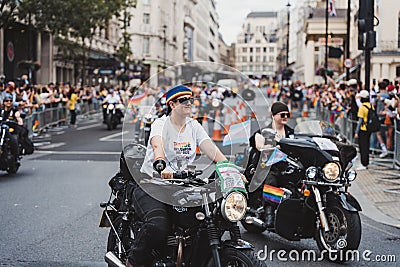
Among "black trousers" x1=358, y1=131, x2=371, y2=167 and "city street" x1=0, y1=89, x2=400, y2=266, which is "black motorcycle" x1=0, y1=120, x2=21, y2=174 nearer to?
"city street" x1=0, y1=89, x2=400, y2=266

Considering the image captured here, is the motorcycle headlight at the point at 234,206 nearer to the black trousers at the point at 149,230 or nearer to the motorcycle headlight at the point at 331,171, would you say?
the black trousers at the point at 149,230

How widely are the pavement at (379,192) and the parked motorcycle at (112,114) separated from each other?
1525 centimetres

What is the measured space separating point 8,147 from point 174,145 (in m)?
9.02

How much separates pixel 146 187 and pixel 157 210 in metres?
0.20

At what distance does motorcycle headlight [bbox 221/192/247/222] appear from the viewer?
4594 millimetres

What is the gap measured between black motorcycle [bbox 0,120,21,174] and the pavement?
6.23 meters

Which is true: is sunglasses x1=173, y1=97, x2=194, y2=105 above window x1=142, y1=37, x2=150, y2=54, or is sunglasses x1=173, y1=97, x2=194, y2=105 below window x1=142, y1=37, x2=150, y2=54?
below

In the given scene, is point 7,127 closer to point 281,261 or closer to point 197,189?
point 281,261

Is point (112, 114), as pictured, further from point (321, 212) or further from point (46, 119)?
point (321, 212)

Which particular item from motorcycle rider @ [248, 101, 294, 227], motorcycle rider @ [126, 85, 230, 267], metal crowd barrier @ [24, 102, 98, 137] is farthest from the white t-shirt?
metal crowd barrier @ [24, 102, 98, 137]

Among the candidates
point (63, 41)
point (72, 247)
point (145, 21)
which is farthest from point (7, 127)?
point (145, 21)

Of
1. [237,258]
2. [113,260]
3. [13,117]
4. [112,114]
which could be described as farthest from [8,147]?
[112,114]
